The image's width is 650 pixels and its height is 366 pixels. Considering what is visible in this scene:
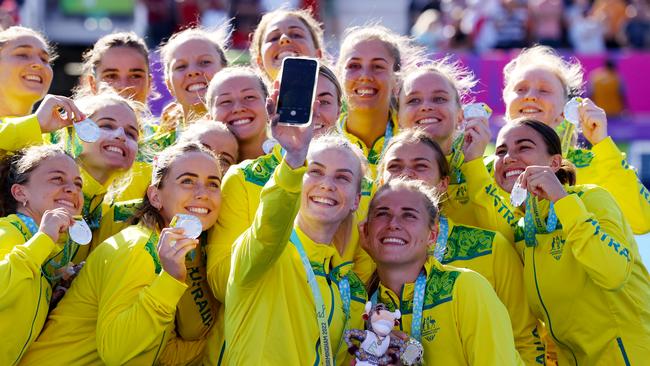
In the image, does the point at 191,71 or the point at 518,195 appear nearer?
the point at 518,195

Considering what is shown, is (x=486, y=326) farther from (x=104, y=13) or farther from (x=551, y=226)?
(x=104, y=13)

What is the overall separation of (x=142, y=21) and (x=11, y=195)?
969 cm

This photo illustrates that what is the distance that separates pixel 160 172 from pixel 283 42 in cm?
172

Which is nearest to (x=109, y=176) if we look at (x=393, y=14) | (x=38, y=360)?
(x=38, y=360)

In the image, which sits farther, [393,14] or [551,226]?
[393,14]

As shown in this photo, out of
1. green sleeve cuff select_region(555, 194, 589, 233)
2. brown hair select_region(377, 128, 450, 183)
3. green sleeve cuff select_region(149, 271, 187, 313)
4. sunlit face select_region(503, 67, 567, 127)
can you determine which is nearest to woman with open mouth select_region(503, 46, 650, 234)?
sunlit face select_region(503, 67, 567, 127)

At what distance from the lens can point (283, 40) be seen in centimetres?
627

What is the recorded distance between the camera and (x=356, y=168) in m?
4.56

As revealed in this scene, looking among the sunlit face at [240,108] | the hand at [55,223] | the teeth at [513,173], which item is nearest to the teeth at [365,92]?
the sunlit face at [240,108]

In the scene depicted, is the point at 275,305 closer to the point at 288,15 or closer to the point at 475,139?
the point at 475,139

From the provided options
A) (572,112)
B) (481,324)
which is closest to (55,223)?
(481,324)

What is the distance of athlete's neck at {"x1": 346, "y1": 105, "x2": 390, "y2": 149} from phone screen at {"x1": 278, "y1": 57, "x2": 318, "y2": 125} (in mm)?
1991

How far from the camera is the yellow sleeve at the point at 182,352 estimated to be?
4.81m

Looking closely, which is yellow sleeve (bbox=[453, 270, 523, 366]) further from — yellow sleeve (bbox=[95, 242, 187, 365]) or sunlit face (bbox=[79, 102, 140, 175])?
sunlit face (bbox=[79, 102, 140, 175])
